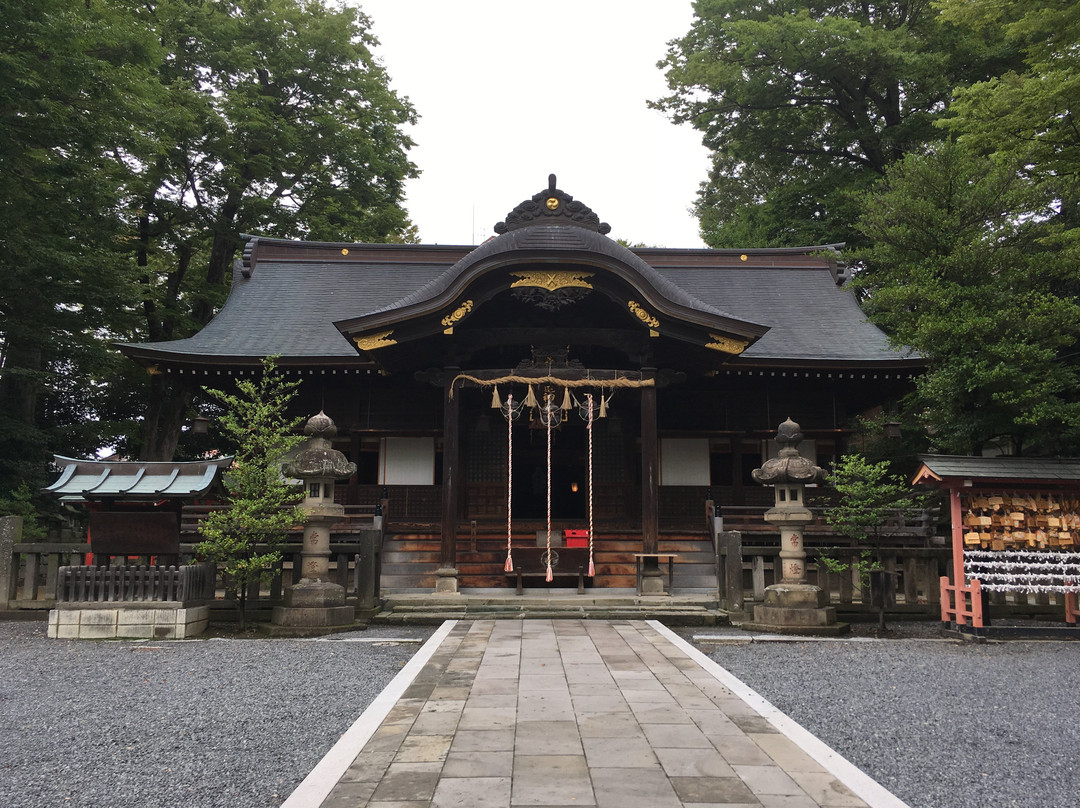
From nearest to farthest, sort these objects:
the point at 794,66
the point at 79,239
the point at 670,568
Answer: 1. the point at 670,568
2. the point at 79,239
3. the point at 794,66

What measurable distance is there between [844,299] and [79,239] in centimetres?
1802

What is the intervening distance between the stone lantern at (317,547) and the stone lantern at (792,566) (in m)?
5.40

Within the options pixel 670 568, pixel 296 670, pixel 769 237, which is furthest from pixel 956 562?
pixel 769 237

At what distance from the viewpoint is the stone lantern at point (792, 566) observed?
877 centimetres

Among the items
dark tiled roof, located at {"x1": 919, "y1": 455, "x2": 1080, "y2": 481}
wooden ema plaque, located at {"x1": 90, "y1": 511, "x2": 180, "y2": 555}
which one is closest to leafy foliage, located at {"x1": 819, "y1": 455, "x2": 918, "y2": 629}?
dark tiled roof, located at {"x1": 919, "y1": 455, "x2": 1080, "y2": 481}

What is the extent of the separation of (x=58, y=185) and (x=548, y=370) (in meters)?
11.0

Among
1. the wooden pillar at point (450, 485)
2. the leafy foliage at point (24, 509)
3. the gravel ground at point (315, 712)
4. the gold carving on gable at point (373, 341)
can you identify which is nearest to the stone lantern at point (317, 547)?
the gravel ground at point (315, 712)

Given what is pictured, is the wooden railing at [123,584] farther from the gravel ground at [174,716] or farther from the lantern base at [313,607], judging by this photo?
the lantern base at [313,607]

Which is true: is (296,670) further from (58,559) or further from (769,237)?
(769,237)

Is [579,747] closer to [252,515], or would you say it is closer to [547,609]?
[547,609]

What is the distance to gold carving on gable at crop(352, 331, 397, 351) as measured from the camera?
36.6 feet

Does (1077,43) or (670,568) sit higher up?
(1077,43)

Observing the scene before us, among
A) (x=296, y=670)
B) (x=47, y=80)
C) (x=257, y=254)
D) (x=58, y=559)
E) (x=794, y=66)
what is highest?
(x=794, y=66)

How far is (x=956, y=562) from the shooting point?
8656 millimetres
